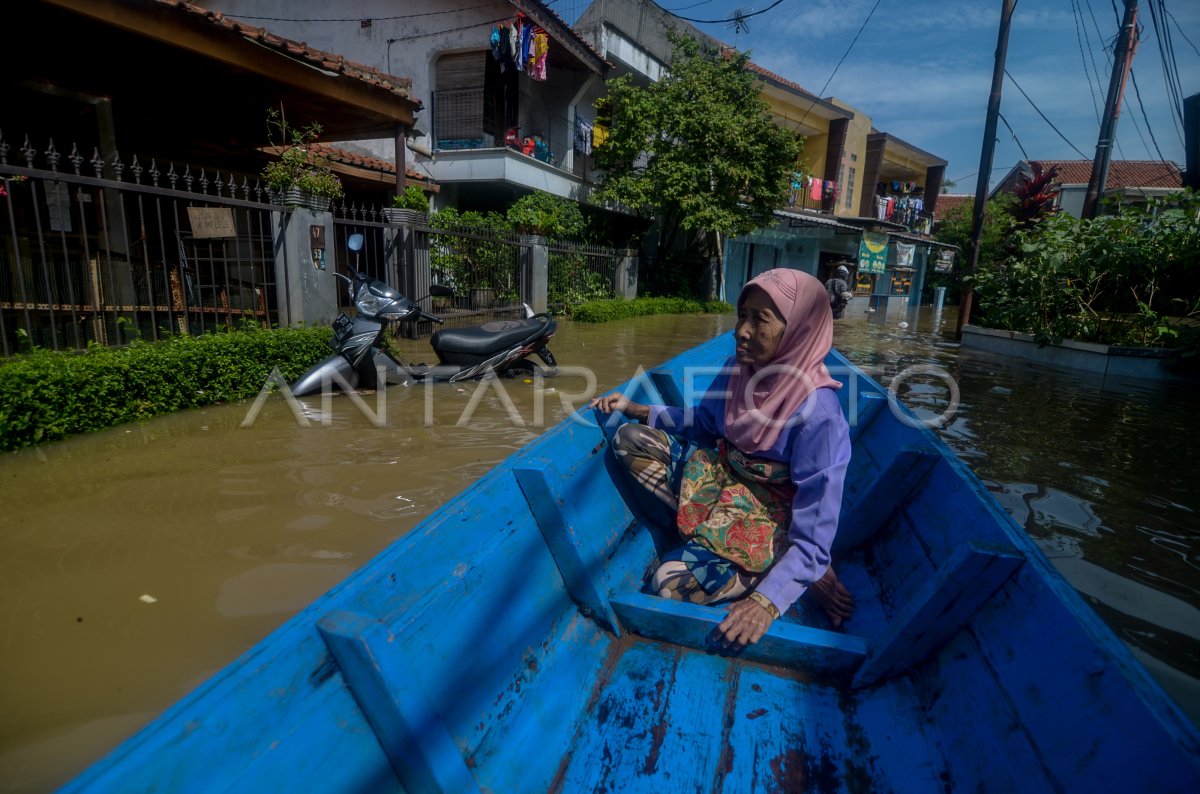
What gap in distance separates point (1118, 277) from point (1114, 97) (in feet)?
17.6

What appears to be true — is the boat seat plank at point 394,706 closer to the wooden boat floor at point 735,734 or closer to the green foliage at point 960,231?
the wooden boat floor at point 735,734

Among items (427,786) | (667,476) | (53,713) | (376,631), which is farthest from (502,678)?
(53,713)

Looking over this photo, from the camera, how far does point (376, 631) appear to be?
3.57ft

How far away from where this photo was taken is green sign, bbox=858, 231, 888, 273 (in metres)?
23.9

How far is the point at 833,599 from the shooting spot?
7.13ft

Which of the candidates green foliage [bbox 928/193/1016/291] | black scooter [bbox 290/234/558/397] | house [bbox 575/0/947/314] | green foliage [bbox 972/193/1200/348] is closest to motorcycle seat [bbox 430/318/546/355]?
black scooter [bbox 290/234/558/397]

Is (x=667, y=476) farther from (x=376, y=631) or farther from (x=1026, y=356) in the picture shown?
(x=1026, y=356)

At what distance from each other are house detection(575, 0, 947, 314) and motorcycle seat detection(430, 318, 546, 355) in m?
13.1

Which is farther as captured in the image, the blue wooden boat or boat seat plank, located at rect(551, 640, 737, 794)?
boat seat plank, located at rect(551, 640, 737, 794)

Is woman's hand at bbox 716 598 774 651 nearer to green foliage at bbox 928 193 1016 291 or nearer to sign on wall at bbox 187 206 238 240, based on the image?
sign on wall at bbox 187 206 238 240

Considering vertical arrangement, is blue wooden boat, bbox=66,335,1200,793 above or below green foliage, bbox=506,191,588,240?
below

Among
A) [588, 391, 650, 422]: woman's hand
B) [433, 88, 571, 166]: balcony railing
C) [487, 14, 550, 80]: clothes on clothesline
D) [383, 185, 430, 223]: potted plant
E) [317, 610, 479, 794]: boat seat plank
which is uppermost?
[487, 14, 550, 80]: clothes on clothesline

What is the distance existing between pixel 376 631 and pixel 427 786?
0.33m

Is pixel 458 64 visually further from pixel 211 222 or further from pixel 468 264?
pixel 211 222
